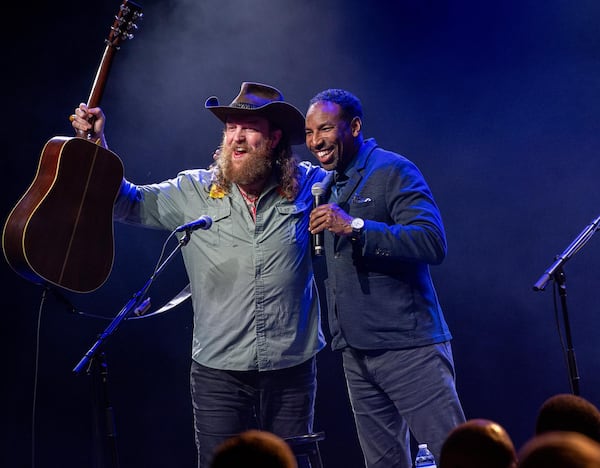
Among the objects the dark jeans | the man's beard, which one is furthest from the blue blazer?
the man's beard

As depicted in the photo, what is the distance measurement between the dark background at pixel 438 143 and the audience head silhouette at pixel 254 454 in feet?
14.2

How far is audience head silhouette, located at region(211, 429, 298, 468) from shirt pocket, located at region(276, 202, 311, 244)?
2.59 meters

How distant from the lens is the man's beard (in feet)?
12.0

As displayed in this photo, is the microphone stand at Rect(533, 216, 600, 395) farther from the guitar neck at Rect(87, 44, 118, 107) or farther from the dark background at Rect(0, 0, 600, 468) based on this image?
the guitar neck at Rect(87, 44, 118, 107)

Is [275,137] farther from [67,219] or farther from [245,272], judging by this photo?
[67,219]

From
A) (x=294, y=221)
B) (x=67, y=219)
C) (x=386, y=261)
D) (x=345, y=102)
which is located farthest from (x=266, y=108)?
(x=67, y=219)

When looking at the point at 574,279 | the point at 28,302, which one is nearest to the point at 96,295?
the point at 28,302

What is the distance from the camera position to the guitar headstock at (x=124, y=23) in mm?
3336

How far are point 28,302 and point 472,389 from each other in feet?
10.8

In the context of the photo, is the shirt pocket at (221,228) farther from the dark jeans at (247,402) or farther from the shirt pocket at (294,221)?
the dark jeans at (247,402)

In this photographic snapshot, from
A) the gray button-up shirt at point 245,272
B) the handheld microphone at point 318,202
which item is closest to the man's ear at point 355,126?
the handheld microphone at point 318,202

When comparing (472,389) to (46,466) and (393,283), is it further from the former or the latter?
(46,466)

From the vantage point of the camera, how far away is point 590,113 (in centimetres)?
529

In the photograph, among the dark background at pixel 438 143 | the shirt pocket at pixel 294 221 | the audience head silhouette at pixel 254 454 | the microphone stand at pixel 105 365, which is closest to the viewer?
the audience head silhouette at pixel 254 454
